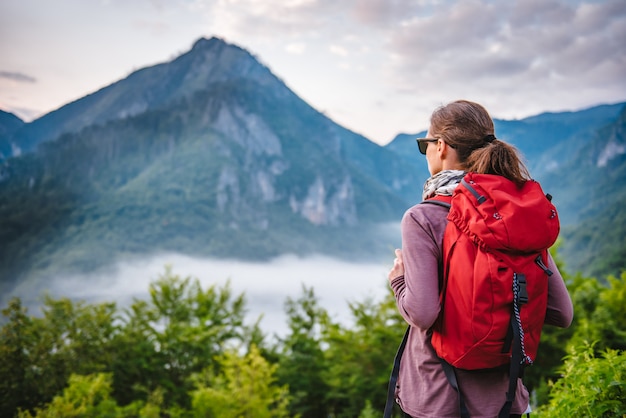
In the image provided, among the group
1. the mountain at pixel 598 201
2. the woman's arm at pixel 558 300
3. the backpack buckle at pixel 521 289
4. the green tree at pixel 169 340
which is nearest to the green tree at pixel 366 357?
the green tree at pixel 169 340

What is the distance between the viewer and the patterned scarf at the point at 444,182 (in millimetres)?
1739

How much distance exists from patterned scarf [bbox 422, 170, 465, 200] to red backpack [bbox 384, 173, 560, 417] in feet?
0.32

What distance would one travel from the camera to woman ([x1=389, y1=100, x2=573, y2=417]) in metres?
1.63

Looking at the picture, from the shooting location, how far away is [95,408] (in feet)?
47.3

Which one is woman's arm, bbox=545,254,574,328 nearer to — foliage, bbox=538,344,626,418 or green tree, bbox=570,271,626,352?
foliage, bbox=538,344,626,418

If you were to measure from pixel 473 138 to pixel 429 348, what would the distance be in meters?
0.82

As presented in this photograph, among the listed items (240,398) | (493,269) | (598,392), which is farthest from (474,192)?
(240,398)

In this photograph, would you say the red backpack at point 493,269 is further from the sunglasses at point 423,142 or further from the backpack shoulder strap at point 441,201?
the sunglasses at point 423,142

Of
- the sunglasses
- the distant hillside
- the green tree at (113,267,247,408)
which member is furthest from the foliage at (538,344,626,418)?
the distant hillside

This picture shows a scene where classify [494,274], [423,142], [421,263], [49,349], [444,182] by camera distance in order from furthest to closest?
[49,349], [423,142], [444,182], [421,263], [494,274]

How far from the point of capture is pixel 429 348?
5.63ft

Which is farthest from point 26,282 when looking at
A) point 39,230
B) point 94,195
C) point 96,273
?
point 94,195

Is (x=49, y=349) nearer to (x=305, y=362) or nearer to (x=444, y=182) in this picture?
(x=305, y=362)

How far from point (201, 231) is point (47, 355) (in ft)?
577
